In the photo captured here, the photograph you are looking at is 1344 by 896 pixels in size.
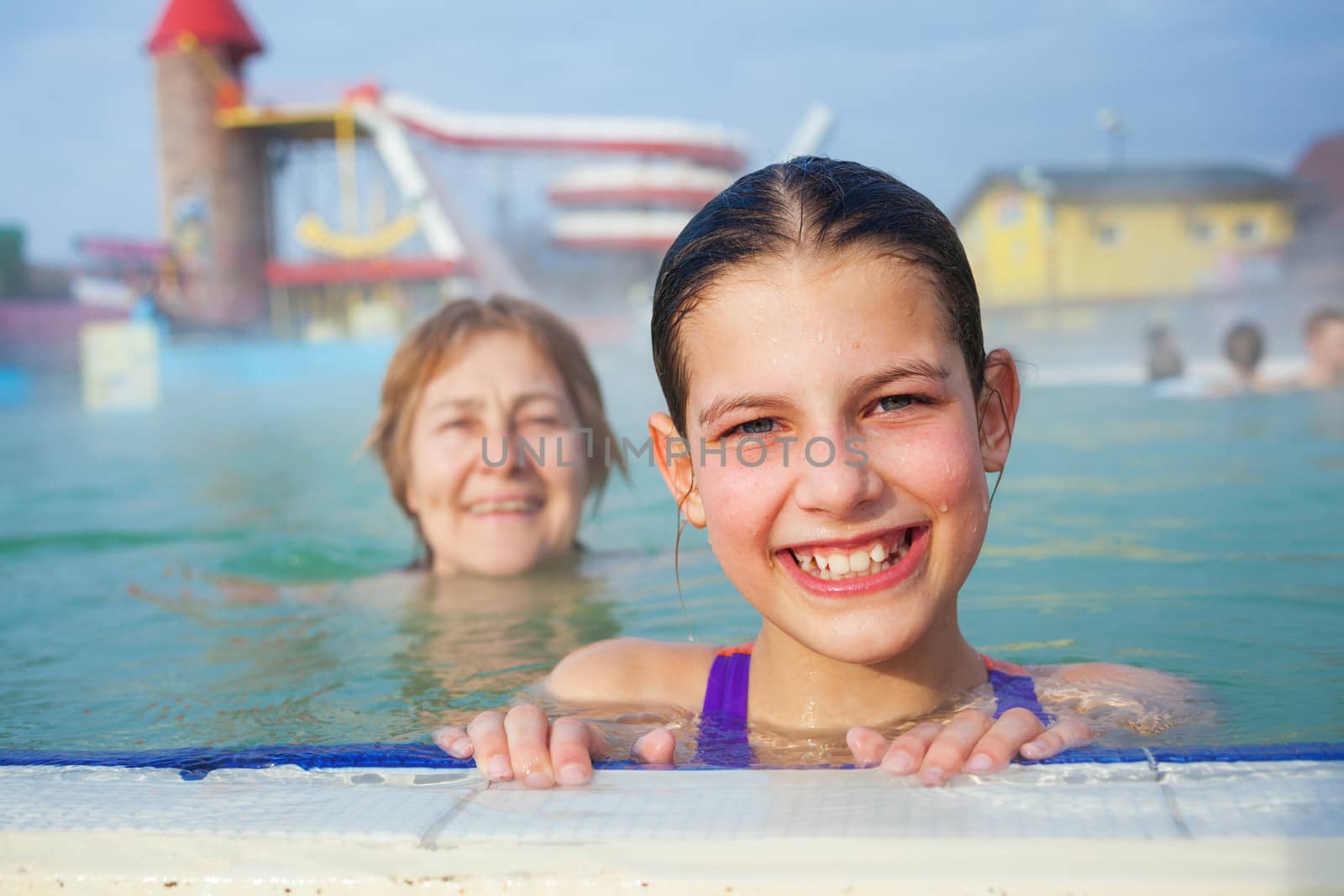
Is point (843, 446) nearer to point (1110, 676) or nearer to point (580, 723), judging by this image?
point (580, 723)

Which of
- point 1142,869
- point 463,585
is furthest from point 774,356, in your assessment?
point 463,585

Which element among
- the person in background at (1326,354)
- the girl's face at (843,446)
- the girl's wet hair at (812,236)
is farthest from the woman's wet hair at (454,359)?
the person in background at (1326,354)

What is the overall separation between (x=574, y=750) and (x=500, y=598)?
80.6 inches

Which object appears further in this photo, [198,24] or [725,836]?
[198,24]

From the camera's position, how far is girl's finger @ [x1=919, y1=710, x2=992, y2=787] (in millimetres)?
Result: 1385

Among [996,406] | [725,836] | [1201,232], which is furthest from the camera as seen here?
[1201,232]

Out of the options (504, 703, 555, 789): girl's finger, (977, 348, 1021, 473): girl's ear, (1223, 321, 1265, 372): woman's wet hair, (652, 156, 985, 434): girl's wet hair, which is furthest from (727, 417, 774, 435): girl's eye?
(1223, 321, 1265, 372): woman's wet hair

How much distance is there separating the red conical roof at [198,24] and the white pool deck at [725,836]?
26414 millimetres

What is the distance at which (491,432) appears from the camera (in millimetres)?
3551

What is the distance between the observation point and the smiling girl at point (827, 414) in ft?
5.50

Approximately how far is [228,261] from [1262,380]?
20756 millimetres

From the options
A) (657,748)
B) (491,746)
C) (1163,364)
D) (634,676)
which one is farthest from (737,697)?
(1163,364)

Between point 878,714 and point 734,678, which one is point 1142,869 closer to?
point 878,714

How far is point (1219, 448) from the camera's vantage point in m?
6.98
